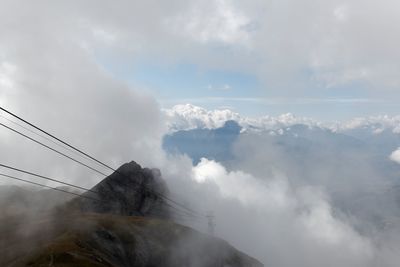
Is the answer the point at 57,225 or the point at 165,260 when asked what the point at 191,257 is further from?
the point at 57,225

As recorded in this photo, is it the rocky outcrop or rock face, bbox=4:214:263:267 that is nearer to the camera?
rock face, bbox=4:214:263:267

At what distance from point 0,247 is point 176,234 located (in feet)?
238

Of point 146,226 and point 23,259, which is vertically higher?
point 146,226

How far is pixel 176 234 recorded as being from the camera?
6634 inches

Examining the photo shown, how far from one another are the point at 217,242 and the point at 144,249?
53343mm

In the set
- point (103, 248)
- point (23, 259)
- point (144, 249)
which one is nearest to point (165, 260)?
point (144, 249)

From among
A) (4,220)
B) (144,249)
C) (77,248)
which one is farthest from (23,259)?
(4,220)

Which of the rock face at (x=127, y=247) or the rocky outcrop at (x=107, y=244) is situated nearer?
the rock face at (x=127, y=247)

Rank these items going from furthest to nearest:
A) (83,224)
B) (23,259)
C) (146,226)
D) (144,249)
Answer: (146,226) → (144,249) → (83,224) → (23,259)

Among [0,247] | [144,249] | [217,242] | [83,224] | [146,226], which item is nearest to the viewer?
[0,247]

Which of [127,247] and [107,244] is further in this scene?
[127,247]

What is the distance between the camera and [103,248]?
393 ft

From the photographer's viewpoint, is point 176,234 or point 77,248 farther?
point 176,234

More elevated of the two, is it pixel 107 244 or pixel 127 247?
pixel 127 247
